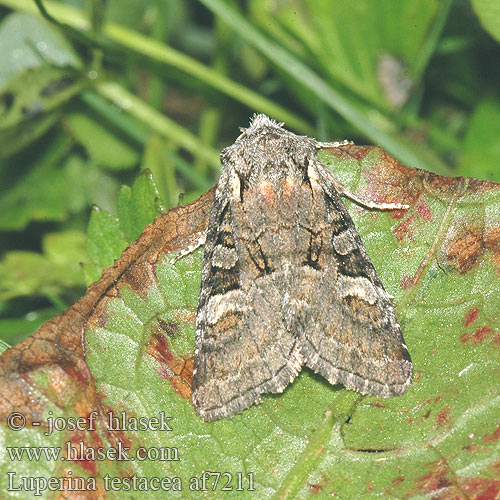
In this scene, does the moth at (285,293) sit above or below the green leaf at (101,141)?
below

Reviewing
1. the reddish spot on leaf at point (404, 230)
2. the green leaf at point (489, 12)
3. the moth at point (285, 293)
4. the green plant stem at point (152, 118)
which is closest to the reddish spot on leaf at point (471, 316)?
the moth at point (285, 293)

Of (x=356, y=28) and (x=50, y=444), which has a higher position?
(x=356, y=28)

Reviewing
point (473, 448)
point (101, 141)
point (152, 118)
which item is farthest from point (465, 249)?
point (101, 141)

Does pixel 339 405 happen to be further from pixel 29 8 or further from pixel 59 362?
pixel 29 8

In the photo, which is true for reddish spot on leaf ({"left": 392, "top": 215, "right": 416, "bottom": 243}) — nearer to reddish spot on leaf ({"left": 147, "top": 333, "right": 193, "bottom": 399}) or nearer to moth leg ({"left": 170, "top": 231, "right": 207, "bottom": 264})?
moth leg ({"left": 170, "top": 231, "right": 207, "bottom": 264})

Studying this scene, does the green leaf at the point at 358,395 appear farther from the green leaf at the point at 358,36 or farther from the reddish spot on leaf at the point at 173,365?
the green leaf at the point at 358,36

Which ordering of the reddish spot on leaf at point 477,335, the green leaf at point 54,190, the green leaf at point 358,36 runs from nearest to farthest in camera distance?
1. the reddish spot on leaf at point 477,335
2. the green leaf at point 358,36
3. the green leaf at point 54,190

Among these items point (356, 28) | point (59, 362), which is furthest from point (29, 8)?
point (59, 362)

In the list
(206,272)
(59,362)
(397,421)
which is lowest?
(397,421)
